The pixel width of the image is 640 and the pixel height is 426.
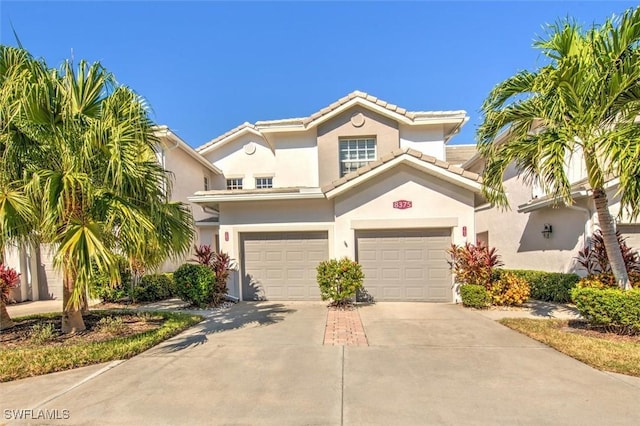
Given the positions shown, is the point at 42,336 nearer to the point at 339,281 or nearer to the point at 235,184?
the point at 339,281

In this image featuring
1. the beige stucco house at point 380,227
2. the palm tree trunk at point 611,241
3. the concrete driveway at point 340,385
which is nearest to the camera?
the concrete driveway at point 340,385

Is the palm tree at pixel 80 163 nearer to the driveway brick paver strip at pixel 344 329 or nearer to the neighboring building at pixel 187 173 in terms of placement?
the driveway brick paver strip at pixel 344 329

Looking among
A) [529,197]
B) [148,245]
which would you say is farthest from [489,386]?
[529,197]

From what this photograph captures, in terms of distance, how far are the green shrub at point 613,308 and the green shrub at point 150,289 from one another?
12.6 metres

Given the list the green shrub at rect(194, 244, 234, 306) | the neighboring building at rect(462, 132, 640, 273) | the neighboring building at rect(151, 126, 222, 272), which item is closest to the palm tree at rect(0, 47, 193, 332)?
the green shrub at rect(194, 244, 234, 306)

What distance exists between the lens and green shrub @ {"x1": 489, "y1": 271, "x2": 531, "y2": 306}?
393 inches

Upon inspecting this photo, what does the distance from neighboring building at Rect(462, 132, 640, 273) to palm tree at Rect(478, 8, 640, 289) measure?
903 millimetres

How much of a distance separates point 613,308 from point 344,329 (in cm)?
556

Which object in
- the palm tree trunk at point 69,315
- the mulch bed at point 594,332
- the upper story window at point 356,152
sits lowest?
the mulch bed at point 594,332

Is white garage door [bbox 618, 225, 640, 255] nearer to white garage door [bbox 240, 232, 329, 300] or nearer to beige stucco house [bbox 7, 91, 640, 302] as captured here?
beige stucco house [bbox 7, 91, 640, 302]

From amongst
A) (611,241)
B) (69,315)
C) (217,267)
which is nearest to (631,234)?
(611,241)

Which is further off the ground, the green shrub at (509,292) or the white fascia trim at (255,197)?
the white fascia trim at (255,197)

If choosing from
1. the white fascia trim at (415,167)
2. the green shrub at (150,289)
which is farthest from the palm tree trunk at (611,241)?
the green shrub at (150,289)

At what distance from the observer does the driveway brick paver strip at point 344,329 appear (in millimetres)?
6891
